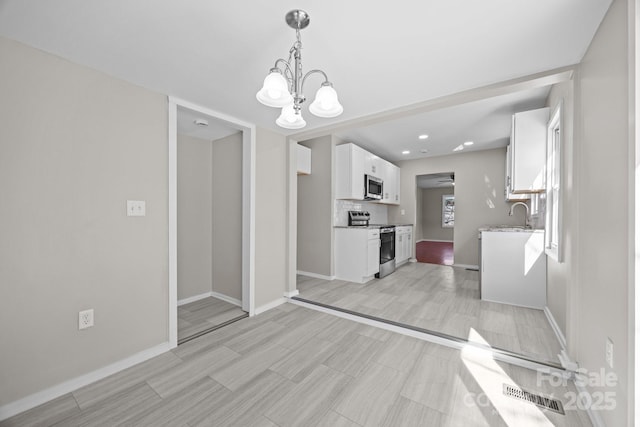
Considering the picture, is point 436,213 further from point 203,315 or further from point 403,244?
point 203,315

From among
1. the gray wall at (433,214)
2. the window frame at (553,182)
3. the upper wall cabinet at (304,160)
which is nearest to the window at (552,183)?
the window frame at (553,182)

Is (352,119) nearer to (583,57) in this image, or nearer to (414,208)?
(583,57)

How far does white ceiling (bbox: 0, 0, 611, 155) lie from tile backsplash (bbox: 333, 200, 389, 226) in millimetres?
2518

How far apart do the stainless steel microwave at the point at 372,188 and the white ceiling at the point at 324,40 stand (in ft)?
8.03

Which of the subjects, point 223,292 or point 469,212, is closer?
point 223,292

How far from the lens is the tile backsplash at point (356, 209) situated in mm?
4613

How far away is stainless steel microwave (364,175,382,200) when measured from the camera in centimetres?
470

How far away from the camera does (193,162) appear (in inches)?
139

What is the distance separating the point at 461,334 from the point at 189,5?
125 inches

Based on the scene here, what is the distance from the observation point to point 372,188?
4910mm

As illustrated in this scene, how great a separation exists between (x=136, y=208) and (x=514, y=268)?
4.17 metres

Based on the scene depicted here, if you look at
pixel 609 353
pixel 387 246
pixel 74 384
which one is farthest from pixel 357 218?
pixel 74 384

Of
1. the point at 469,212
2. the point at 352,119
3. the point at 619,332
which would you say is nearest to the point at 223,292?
the point at 352,119

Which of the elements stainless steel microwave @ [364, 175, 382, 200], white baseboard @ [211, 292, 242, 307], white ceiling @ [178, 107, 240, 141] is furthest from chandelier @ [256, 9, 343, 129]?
stainless steel microwave @ [364, 175, 382, 200]
